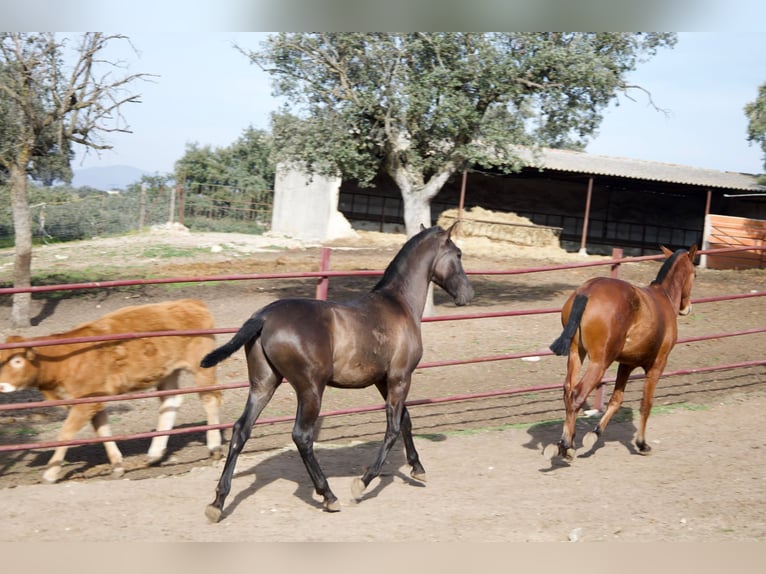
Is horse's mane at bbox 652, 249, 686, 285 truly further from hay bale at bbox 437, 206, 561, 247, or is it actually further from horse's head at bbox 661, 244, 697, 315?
hay bale at bbox 437, 206, 561, 247

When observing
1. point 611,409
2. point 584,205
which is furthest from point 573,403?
point 584,205

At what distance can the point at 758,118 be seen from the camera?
1057 inches

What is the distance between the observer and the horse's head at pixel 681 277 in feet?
23.7

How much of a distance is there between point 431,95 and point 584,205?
2018 cm

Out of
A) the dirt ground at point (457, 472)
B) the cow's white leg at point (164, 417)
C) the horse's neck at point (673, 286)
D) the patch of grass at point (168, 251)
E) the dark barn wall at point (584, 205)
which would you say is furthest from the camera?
the dark barn wall at point (584, 205)

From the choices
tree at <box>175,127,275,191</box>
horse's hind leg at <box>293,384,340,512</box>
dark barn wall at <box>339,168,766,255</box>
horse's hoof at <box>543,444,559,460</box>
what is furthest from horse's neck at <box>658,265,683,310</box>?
tree at <box>175,127,275,191</box>

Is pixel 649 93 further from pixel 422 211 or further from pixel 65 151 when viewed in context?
pixel 65 151

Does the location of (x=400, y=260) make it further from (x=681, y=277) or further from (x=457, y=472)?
(x=681, y=277)

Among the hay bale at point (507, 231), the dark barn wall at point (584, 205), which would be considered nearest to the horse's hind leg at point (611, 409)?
the hay bale at point (507, 231)

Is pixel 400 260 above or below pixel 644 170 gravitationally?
below

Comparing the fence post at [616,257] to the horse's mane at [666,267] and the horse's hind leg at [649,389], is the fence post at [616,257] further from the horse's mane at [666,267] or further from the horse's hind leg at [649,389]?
the horse's hind leg at [649,389]

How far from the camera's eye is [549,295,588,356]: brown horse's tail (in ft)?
20.4

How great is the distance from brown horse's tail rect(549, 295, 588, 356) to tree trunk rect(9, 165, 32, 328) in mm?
10232

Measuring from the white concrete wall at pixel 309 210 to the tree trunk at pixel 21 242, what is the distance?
14.4 m
